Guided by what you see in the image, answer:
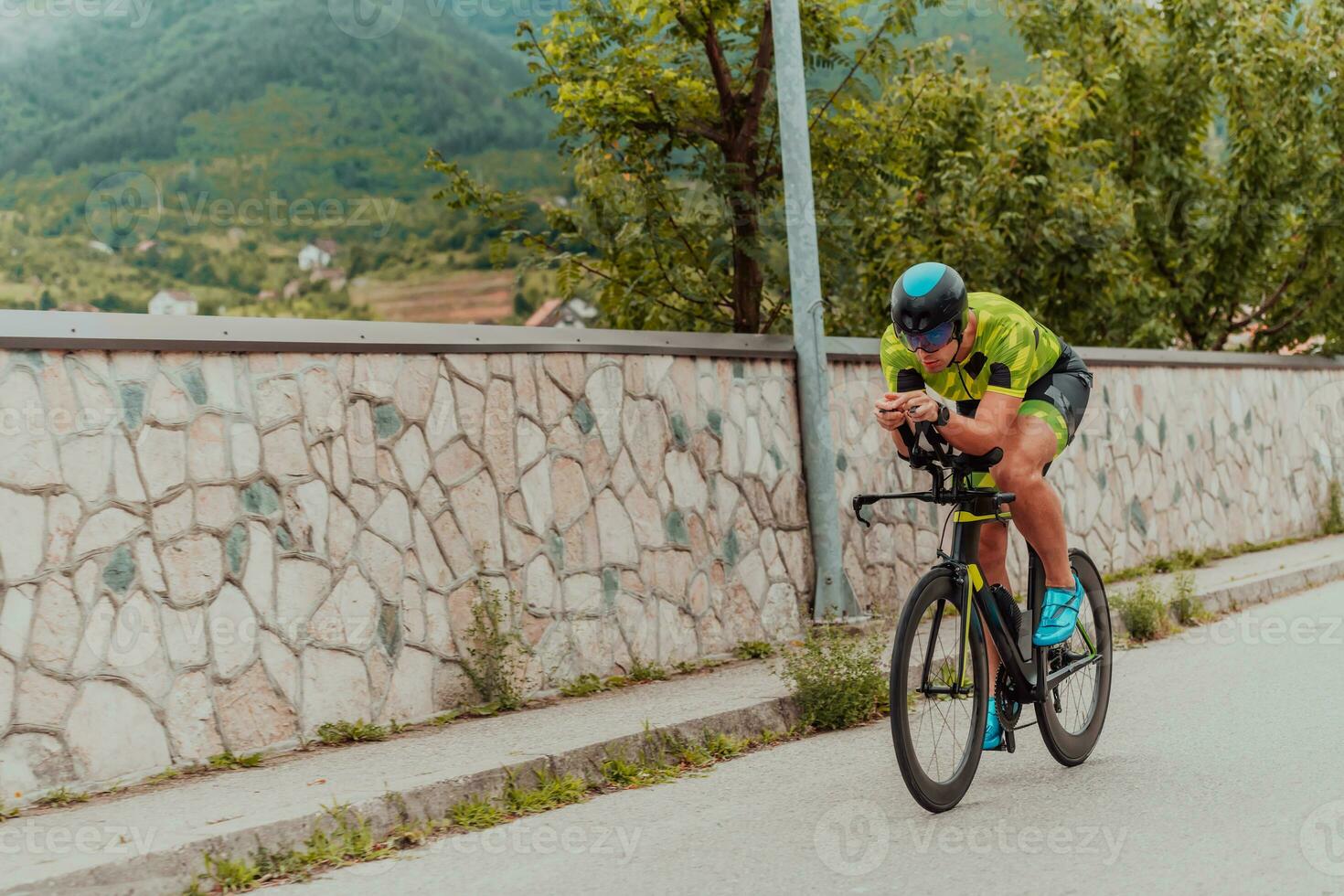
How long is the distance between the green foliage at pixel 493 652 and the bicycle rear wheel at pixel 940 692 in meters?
2.74

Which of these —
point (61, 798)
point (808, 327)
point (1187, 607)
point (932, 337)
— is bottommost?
point (1187, 607)

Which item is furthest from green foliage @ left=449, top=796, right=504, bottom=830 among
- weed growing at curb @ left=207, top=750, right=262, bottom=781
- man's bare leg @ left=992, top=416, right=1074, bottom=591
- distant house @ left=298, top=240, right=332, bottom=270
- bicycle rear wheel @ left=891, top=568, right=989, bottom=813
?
distant house @ left=298, top=240, right=332, bottom=270

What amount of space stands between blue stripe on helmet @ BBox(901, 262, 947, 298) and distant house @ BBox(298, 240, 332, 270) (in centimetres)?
8469

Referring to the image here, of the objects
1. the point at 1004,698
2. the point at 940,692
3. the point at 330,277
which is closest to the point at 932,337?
the point at 940,692

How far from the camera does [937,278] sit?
201 inches

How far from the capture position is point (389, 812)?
17.6 feet

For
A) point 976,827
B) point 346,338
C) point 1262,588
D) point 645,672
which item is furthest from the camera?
point 1262,588

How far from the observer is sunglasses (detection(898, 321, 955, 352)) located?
5.15m

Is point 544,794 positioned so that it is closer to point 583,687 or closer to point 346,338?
point 583,687

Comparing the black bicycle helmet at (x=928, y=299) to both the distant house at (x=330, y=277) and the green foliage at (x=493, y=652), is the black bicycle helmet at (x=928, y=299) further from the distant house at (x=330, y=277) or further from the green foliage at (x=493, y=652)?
the distant house at (x=330, y=277)

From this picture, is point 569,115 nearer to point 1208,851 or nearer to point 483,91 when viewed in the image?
point 1208,851

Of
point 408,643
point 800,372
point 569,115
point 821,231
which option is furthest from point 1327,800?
point 569,115

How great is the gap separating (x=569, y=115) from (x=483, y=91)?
4431 inches

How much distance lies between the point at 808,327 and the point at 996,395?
4322 millimetres
